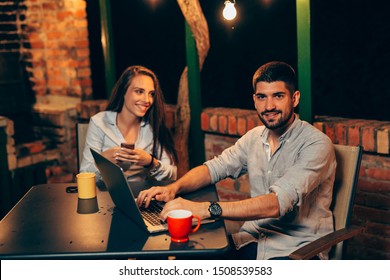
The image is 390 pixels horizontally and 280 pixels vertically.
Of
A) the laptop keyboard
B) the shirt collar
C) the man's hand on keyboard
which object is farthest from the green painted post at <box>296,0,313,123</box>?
the laptop keyboard

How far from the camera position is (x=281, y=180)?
224cm

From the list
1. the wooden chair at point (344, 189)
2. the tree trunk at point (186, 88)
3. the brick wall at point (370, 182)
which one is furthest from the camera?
the tree trunk at point (186, 88)

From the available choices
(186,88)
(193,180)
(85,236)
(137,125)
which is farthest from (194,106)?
(85,236)

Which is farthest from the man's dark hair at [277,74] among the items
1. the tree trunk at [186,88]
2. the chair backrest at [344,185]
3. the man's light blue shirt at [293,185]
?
the tree trunk at [186,88]

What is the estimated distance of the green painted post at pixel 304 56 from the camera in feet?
9.95

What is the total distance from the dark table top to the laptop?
1.2 inches

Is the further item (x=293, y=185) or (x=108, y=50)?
(x=108, y=50)

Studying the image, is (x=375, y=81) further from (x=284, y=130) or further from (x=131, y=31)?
(x=131, y=31)

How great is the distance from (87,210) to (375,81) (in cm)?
201

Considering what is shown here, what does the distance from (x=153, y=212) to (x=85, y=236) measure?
1.09ft

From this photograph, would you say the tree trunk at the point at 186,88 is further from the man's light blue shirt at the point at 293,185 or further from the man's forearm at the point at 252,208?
the man's forearm at the point at 252,208

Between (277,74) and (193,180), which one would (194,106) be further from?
(277,74)

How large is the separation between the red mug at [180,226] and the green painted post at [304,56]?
1.38m
